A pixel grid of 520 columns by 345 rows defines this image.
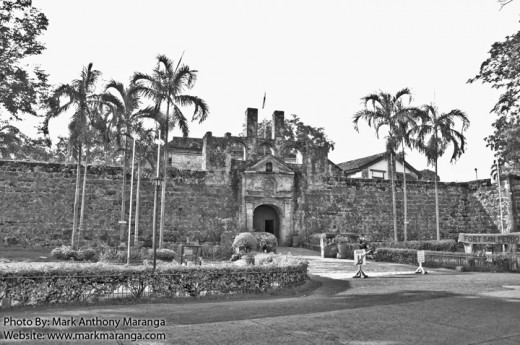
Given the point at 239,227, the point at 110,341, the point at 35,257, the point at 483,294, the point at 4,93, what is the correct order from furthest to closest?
the point at 239,227, the point at 35,257, the point at 4,93, the point at 483,294, the point at 110,341

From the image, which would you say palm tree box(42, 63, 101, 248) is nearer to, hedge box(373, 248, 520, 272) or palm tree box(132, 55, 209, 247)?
palm tree box(132, 55, 209, 247)

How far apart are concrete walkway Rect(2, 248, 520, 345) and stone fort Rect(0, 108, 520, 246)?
14355mm

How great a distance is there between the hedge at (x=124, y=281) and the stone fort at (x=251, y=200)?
541 inches

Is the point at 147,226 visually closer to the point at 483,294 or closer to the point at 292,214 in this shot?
the point at 292,214

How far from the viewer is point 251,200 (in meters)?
24.5

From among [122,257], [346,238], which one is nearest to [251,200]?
[346,238]

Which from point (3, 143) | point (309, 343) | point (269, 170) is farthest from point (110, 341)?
point (269, 170)

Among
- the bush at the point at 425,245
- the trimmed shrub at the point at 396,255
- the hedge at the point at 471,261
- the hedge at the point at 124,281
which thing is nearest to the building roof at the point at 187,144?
the bush at the point at 425,245

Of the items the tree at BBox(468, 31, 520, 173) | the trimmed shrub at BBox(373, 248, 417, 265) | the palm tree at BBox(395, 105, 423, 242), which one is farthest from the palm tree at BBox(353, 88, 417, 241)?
the tree at BBox(468, 31, 520, 173)

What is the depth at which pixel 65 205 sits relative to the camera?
2144 cm

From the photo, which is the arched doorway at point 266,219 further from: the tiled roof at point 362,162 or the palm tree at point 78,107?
the tiled roof at point 362,162

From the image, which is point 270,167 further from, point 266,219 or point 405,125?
point 405,125

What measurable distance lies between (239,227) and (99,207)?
741 cm

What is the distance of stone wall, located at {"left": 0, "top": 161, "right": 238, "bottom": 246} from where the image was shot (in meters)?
20.8
